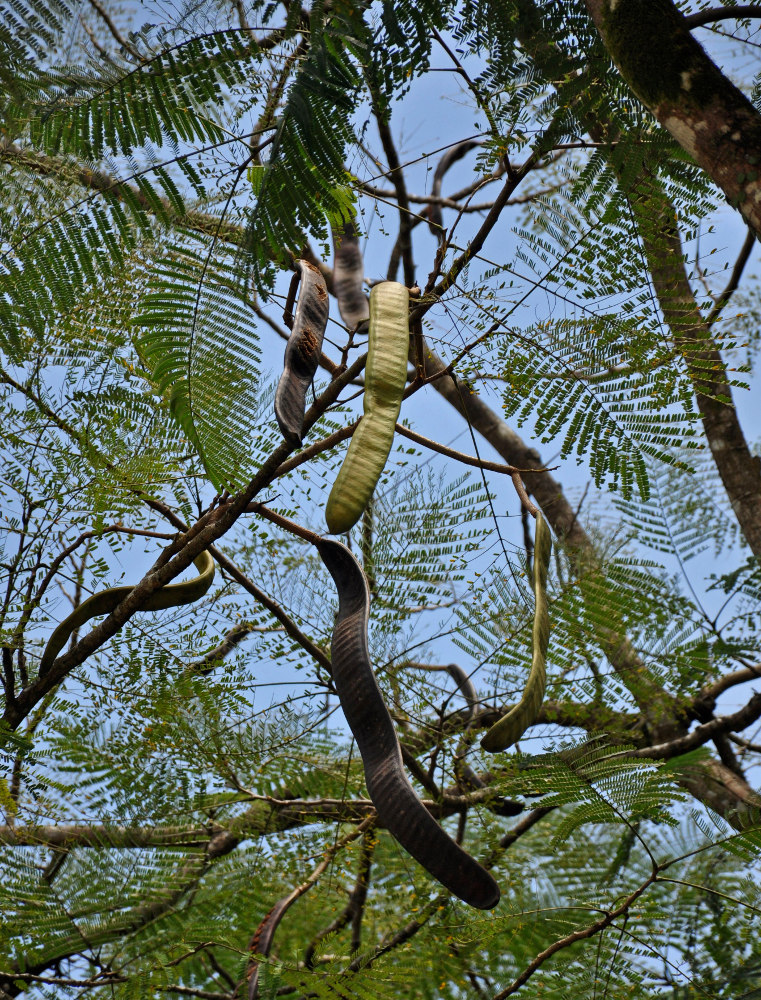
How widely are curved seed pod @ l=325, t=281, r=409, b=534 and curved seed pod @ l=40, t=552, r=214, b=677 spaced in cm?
A: 104

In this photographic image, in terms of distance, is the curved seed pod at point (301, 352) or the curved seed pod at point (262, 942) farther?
the curved seed pod at point (262, 942)

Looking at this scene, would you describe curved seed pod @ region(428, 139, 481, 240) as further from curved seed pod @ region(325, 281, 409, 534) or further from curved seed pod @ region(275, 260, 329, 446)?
curved seed pod @ region(325, 281, 409, 534)

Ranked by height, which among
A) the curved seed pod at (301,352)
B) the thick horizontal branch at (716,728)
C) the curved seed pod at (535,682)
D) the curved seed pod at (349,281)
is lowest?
the curved seed pod at (535,682)

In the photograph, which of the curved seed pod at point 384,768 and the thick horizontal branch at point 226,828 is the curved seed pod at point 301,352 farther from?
the thick horizontal branch at point 226,828

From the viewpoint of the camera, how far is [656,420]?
92.4 inches

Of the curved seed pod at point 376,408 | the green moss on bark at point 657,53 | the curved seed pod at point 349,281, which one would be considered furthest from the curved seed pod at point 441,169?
the curved seed pod at point 376,408

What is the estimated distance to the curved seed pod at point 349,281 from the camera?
306 cm

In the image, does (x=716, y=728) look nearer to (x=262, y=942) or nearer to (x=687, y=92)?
(x=262, y=942)

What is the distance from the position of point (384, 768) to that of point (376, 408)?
0.57m

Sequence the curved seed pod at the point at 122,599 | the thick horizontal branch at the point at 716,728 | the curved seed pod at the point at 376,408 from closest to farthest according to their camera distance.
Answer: the curved seed pod at the point at 376,408 → the curved seed pod at the point at 122,599 → the thick horizontal branch at the point at 716,728

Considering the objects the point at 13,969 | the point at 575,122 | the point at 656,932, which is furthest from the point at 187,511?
the point at 656,932

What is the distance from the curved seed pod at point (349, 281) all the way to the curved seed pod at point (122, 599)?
1.01 metres

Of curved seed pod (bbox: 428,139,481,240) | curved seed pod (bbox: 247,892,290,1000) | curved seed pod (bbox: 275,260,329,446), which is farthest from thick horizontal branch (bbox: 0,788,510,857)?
curved seed pod (bbox: 428,139,481,240)

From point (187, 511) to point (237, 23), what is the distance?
161 cm
